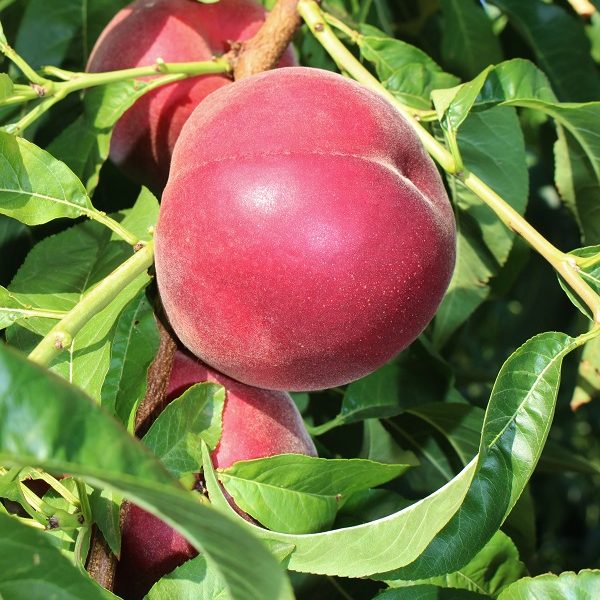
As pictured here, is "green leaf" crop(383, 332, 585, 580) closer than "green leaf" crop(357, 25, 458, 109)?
Yes

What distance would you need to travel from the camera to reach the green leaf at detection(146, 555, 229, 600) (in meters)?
0.82

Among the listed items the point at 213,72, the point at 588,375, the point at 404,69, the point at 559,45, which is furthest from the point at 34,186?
the point at 559,45

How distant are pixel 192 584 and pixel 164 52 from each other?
2.52ft

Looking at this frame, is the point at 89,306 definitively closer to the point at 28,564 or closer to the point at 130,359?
the point at 130,359

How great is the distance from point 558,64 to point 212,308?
3.24ft

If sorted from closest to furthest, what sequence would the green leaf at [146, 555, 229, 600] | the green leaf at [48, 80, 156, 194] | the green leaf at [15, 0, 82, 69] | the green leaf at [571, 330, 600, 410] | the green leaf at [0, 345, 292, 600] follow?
1. the green leaf at [0, 345, 292, 600]
2. the green leaf at [146, 555, 229, 600]
3. the green leaf at [48, 80, 156, 194]
4. the green leaf at [571, 330, 600, 410]
5. the green leaf at [15, 0, 82, 69]

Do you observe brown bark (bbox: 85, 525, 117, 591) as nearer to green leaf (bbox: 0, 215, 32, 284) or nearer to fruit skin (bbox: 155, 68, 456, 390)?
fruit skin (bbox: 155, 68, 456, 390)

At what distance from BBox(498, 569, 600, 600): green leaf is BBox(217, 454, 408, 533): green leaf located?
210 mm

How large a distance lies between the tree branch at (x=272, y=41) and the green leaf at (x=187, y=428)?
48 centimetres

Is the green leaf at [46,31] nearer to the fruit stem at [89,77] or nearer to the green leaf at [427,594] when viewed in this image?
the fruit stem at [89,77]

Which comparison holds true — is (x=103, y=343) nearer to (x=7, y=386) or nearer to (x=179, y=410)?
(x=179, y=410)

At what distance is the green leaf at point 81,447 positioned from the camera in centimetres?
50

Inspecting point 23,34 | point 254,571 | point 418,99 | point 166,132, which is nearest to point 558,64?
point 418,99

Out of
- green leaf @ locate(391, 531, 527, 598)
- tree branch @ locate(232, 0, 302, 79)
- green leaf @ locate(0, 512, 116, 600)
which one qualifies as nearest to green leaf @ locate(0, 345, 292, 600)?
green leaf @ locate(0, 512, 116, 600)
